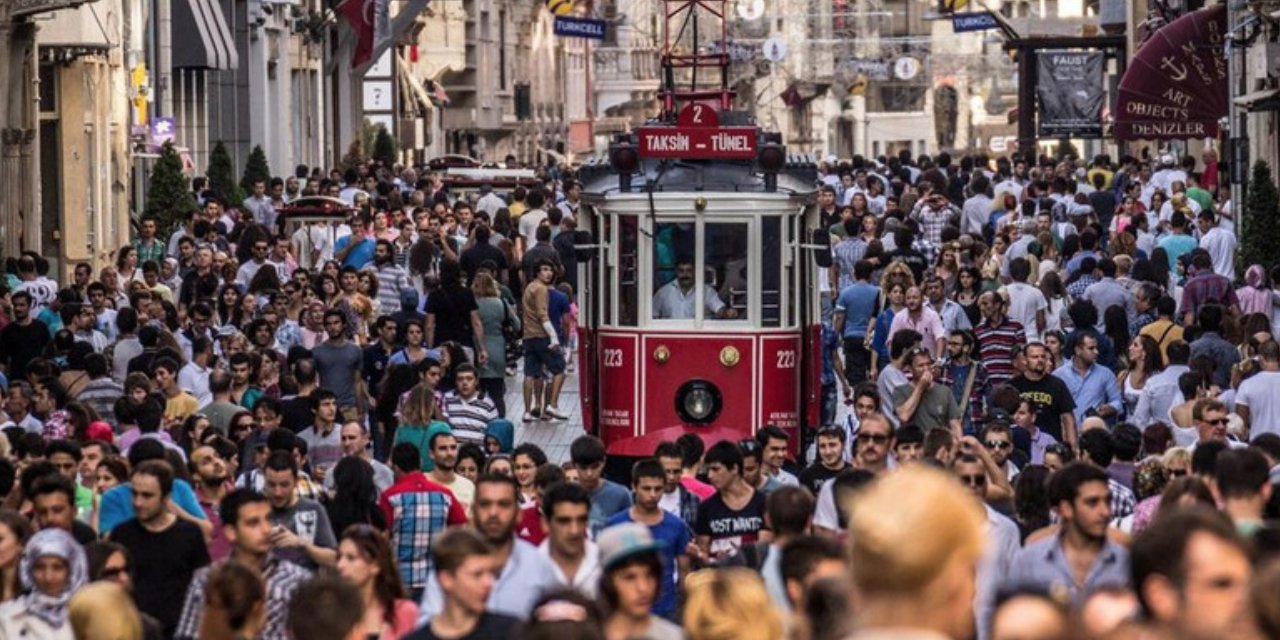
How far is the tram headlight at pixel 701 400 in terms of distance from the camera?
21344 millimetres

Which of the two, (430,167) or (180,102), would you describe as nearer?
(180,102)

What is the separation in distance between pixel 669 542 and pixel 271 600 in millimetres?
2637

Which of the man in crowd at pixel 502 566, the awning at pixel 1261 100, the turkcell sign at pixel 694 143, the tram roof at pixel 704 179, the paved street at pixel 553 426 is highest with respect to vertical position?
the awning at pixel 1261 100

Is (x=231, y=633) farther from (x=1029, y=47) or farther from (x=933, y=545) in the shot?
(x=1029, y=47)

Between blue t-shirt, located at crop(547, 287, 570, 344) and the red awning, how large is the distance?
48.2 ft

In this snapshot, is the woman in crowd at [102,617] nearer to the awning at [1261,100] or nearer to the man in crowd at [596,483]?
the man in crowd at [596,483]

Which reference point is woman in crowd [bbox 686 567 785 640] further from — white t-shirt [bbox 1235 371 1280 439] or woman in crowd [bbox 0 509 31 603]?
white t-shirt [bbox 1235 371 1280 439]

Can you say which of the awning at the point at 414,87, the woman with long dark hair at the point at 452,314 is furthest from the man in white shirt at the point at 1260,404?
the awning at the point at 414,87

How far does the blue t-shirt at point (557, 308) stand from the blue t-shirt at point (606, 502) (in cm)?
1269

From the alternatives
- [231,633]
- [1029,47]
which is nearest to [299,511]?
[231,633]

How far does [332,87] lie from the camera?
65.8 meters

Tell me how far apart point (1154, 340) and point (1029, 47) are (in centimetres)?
4016

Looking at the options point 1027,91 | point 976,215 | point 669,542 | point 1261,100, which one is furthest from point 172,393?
point 1027,91

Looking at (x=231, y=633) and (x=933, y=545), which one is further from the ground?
(x=933, y=545)
